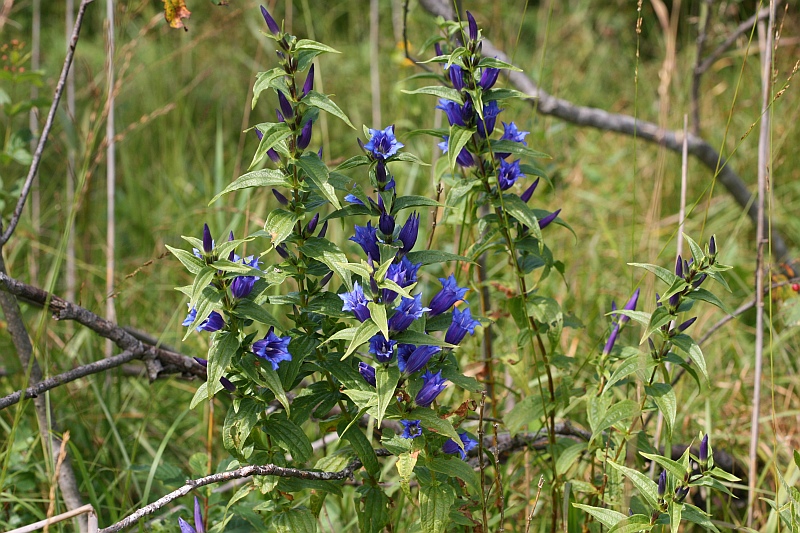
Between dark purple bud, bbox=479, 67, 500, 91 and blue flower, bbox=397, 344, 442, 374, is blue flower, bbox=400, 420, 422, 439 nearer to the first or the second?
blue flower, bbox=397, 344, 442, 374

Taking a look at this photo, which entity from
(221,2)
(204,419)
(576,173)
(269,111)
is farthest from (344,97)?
(221,2)

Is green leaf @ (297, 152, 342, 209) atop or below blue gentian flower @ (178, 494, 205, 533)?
atop

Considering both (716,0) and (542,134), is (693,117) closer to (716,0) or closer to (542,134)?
(542,134)

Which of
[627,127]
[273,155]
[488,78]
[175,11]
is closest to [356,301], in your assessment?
[273,155]

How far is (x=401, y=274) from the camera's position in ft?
3.93

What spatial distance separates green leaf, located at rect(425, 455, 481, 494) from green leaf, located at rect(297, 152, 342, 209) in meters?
0.47

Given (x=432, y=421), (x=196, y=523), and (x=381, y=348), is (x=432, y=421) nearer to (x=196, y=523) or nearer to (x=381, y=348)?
(x=381, y=348)

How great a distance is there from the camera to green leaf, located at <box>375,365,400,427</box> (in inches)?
45.0

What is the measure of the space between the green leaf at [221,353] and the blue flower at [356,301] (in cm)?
19

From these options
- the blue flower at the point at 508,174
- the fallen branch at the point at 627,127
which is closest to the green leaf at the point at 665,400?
the blue flower at the point at 508,174

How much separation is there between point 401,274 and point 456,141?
29 centimetres

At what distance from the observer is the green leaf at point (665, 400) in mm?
1318

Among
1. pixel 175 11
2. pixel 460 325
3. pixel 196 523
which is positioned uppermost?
pixel 175 11

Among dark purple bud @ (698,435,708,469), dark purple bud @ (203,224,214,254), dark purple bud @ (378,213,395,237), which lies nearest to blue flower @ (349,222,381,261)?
dark purple bud @ (378,213,395,237)
